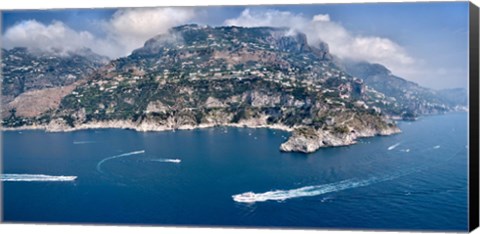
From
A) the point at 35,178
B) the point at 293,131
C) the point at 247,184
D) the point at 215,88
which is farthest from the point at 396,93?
the point at 35,178

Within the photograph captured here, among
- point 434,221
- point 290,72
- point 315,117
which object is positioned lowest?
point 434,221

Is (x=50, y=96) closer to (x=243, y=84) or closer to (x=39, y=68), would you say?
(x=39, y=68)

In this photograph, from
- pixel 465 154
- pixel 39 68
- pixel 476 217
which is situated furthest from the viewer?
pixel 39 68

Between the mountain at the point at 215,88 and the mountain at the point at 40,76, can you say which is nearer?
the mountain at the point at 40,76

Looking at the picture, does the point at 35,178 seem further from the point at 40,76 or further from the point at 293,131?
the point at 40,76

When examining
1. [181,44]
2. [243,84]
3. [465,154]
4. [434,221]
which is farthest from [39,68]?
[434,221]

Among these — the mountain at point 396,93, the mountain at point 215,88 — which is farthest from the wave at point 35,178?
the mountain at point 396,93

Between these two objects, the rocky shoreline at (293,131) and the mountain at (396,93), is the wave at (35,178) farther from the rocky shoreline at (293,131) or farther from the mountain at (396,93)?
the mountain at (396,93)
